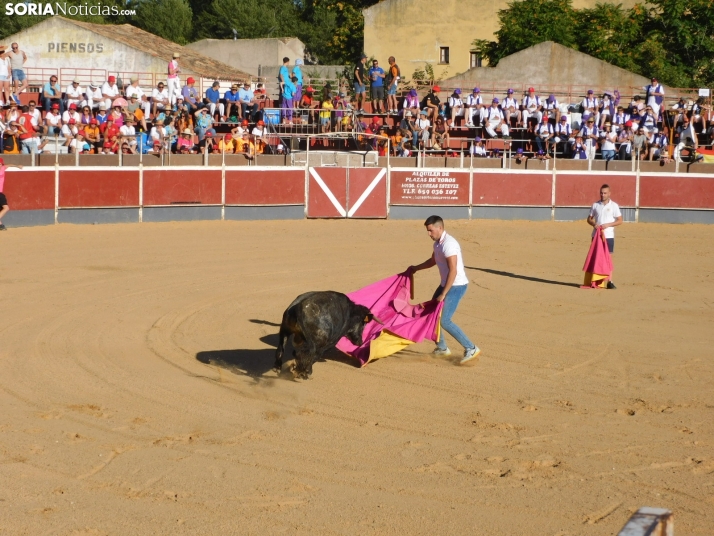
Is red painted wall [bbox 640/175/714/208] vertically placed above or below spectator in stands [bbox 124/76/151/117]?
below

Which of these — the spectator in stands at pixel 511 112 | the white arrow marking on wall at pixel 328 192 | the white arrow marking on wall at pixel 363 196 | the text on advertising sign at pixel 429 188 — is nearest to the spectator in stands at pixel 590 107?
the spectator in stands at pixel 511 112

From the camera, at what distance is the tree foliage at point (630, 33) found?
3659 cm

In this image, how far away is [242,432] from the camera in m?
7.28

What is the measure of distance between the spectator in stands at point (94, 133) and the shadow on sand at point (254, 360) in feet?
44.0

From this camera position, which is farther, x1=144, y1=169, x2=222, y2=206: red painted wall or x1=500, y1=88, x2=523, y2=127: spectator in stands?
x1=500, y1=88, x2=523, y2=127: spectator in stands

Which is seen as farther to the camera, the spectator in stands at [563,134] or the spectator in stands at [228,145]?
the spectator in stands at [563,134]

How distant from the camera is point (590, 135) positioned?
81.7 ft

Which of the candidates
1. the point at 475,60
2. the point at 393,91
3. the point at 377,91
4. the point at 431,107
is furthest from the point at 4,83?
the point at 475,60

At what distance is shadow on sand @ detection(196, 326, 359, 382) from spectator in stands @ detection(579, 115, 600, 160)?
1635 cm

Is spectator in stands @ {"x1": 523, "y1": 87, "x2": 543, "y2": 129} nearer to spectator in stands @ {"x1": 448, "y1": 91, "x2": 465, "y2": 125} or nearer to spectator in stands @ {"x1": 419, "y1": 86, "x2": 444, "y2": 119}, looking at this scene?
spectator in stands @ {"x1": 448, "y1": 91, "x2": 465, "y2": 125}

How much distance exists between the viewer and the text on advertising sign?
22.2 meters

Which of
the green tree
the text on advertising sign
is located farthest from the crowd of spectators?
the green tree

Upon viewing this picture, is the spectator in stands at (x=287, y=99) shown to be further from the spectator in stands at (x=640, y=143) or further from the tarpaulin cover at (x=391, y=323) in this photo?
the tarpaulin cover at (x=391, y=323)

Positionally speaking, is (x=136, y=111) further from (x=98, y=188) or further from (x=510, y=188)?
(x=510, y=188)
